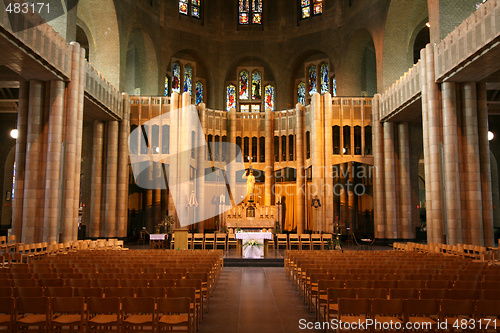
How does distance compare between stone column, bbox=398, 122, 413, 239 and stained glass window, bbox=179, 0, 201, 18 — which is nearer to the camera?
stone column, bbox=398, 122, 413, 239

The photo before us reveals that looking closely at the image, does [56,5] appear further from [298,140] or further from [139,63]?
[298,140]

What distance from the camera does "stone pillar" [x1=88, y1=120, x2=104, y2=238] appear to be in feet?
84.1

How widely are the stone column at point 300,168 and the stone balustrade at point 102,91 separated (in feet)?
40.1

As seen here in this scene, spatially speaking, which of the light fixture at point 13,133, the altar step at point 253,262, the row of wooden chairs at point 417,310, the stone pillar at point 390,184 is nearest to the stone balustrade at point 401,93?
the stone pillar at point 390,184

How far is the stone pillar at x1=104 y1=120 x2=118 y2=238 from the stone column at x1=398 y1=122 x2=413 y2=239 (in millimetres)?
17715

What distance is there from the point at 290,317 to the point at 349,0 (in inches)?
1170

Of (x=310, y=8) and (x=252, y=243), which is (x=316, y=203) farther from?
(x=310, y=8)

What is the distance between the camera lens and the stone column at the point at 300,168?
94.8ft

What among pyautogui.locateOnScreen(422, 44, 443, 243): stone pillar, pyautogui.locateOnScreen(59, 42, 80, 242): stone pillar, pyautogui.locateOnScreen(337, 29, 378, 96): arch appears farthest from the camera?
pyautogui.locateOnScreen(337, 29, 378, 96): arch

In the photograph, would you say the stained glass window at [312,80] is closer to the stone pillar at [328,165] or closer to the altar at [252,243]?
the stone pillar at [328,165]

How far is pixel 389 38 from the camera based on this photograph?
87.0 ft

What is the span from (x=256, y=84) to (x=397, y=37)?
15.0 meters

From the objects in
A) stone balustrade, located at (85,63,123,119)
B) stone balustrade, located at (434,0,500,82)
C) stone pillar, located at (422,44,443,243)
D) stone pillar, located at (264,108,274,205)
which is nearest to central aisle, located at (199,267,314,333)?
stone pillar, located at (422,44,443,243)

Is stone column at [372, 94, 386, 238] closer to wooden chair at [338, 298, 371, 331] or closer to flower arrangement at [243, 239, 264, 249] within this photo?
flower arrangement at [243, 239, 264, 249]
